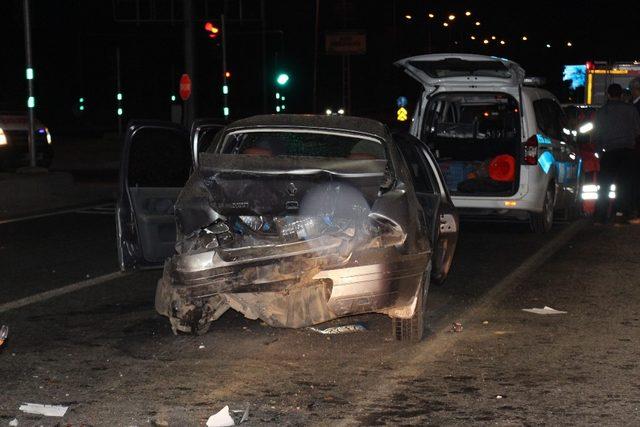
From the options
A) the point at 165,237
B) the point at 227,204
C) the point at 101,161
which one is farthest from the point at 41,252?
the point at 101,161

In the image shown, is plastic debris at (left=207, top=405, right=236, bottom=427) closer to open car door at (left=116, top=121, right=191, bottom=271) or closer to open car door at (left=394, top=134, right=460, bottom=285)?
open car door at (left=116, top=121, right=191, bottom=271)

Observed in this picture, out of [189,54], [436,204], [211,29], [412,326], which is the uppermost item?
[211,29]

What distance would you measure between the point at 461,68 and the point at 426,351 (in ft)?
22.4

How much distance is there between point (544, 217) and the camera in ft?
46.7

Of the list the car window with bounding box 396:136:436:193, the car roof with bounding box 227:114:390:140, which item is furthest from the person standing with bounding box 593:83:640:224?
the car roof with bounding box 227:114:390:140

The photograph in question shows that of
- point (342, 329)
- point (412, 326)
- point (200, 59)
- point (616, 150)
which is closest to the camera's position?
point (412, 326)

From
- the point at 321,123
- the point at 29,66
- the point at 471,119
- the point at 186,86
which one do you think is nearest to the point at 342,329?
the point at 321,123

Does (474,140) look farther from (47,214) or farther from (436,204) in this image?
(47,214)

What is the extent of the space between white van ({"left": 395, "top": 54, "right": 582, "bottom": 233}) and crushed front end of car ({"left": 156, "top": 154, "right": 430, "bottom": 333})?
20.2ft

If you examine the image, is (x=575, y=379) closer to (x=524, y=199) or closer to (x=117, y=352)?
(x=117, y=352)

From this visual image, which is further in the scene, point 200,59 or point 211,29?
point 200,59

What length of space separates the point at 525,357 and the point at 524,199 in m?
6.66

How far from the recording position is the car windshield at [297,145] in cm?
886

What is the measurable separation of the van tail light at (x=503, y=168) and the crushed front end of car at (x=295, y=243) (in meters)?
6.61
